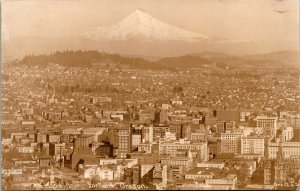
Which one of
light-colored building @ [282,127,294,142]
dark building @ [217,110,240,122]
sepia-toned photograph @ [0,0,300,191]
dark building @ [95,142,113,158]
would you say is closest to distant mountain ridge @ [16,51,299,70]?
sepia-toned photograph @ [0,0,300,191]

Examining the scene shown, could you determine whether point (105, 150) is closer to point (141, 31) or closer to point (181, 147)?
point (181, 147)

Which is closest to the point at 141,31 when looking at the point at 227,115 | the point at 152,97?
the point at 152,97

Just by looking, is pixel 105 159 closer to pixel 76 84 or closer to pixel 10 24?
pixel 76 84

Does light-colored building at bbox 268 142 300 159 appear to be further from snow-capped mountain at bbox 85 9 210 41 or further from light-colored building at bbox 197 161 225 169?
snow-capped mountain at bbox 85 9 210 41

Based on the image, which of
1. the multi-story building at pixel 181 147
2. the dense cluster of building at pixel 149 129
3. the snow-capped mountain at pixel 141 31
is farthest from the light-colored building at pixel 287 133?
the snow-capped mountain at pixel 141 31

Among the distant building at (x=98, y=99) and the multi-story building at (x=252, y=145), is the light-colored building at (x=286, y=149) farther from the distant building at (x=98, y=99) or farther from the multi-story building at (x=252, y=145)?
the distant building at (x=98, y=99)

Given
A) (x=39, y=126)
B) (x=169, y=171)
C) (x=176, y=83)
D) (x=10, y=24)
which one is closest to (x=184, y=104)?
(x=176, y=83)

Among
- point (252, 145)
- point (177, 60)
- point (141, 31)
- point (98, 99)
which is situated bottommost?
point (252, 145)
